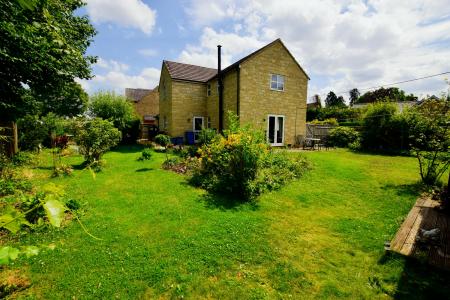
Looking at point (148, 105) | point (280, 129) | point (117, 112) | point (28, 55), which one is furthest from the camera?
point (148, 105)

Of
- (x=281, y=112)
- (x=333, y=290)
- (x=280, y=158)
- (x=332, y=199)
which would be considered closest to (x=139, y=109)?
(x=281, y=112)

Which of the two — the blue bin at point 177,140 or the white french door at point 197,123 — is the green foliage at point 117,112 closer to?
the blue bin at point 177,140

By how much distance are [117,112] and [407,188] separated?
21.8 metres

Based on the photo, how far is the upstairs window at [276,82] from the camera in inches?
679

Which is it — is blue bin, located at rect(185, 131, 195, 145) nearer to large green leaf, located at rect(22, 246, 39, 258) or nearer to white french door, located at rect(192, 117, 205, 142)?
white french door, located at rect(192, 117, 205, 142)

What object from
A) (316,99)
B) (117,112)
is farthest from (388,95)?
(117,112)

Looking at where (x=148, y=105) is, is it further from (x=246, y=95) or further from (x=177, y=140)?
(x=246, y=95)

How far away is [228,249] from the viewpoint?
4367 mm

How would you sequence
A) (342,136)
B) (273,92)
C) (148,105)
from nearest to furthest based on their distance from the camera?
(273,92) → (342,136) → (148,105)

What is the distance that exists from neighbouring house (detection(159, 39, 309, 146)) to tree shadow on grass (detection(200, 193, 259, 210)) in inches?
316

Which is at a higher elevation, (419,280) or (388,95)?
(388,95)

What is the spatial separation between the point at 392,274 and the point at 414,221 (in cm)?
237

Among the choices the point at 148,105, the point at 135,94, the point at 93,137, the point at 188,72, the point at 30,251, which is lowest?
the point at 30,251

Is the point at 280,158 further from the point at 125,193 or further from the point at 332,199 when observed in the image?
the point at 125,193
